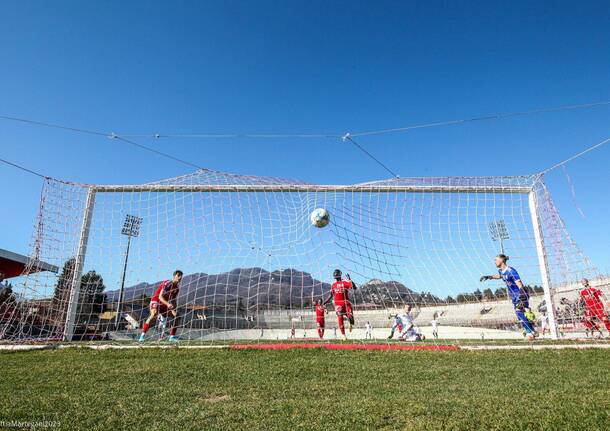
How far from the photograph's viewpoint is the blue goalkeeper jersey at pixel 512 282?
349 inches

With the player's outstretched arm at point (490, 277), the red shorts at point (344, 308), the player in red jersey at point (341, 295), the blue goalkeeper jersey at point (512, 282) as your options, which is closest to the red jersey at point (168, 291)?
the player in red jersey at point (341, 295)

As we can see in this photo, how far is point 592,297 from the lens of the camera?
32.3 feet

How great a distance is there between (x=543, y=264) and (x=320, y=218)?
6023 mm

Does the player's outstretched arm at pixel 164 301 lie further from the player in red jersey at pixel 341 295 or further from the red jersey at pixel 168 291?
the player in red jersey at pixel 341 295

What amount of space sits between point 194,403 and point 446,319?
3018 cm

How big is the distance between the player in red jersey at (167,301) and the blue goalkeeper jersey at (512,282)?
319 inches

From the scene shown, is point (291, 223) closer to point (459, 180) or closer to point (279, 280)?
point (279, 280)

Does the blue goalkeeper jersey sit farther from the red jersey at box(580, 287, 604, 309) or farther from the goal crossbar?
the goal crossbar

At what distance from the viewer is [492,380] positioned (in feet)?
12.8

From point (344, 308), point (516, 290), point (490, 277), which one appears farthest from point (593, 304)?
point (344, 308)

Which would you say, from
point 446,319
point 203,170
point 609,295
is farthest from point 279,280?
point 446,319

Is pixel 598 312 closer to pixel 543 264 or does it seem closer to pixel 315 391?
pixel 543 264

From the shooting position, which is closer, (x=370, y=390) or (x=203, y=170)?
(x=370, y=390)

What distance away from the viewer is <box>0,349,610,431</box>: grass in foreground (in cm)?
258
